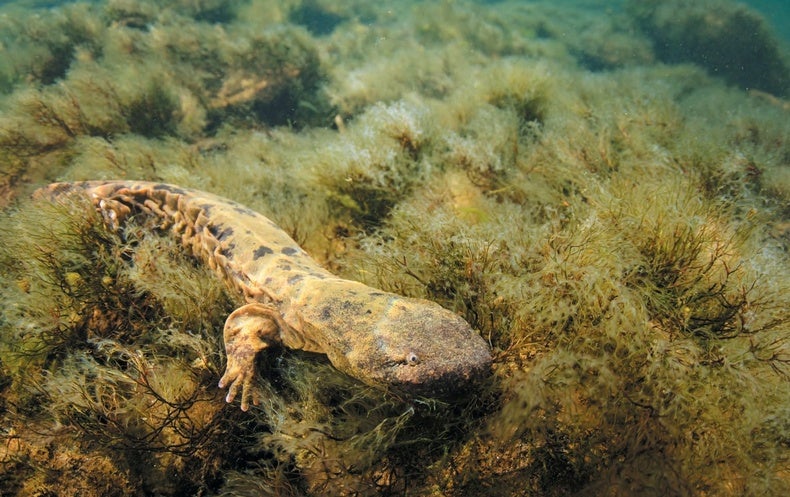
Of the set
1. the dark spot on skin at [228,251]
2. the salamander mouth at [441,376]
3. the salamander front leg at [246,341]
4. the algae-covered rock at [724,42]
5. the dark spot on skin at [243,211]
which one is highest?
the algae-covered rock at [724,42]

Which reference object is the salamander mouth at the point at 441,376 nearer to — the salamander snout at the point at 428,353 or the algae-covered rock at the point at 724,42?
the salamander snout at the point at 428,353

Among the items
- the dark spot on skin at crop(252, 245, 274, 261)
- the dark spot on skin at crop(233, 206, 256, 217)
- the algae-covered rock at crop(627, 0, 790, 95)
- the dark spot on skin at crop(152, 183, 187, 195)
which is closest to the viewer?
the dark spot on skin at crop(252, 245, 274, 261)

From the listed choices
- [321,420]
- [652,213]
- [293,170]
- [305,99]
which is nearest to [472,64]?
[305,99]

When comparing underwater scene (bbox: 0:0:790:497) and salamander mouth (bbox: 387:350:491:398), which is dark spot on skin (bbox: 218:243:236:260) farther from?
salamander mouth (bbox: 387:350:491:398)

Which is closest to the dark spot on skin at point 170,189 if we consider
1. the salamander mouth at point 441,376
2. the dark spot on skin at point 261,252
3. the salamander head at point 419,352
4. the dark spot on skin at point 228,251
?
the dark spot on skin at point 228,251

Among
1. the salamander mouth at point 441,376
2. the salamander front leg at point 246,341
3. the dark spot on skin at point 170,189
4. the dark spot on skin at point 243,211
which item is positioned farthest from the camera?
the dark spot on skin at point 170,189

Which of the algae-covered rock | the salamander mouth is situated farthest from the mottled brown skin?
the algae-covered rock

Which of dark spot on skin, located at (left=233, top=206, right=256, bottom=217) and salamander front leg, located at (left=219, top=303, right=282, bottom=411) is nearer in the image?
salamander front leg, located at (left=219, top=303, right=282, bottom=411)
